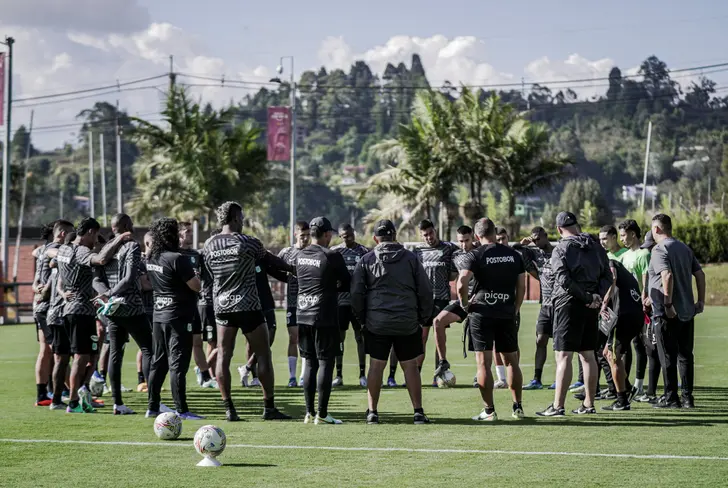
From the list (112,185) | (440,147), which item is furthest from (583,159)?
(440,147)

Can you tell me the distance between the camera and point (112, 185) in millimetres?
140375

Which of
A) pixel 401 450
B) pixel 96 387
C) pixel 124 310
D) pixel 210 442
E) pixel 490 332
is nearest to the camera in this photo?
pixel 210 442

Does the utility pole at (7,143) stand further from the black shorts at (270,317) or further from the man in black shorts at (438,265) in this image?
the man in black shorts at (438,265)

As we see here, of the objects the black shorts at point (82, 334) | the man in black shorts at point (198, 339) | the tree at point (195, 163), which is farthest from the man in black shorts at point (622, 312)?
the tree at point (195, 163)

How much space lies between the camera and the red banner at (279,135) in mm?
46938

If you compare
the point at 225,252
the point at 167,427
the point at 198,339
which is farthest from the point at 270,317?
the point at 167,427

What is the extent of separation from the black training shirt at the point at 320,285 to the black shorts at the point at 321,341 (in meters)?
0.06

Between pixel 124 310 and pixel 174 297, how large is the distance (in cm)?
76

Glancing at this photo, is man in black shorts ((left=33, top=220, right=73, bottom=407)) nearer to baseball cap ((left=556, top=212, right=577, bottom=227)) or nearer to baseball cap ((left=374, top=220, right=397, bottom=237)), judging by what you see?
baseball cap ((left=374, top=220, right=397, bottom=237))

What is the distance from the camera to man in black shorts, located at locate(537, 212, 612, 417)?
Result: 11445 millimetres

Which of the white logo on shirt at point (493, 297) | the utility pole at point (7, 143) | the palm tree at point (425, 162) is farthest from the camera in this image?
the palm tree at point (425, 162)

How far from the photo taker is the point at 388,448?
958 cm

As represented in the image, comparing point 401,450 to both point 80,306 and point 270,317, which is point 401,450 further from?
point 270,317

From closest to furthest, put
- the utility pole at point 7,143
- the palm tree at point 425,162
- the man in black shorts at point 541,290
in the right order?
1. the man in black shorts at point 541,290
2. the utility pole at point 7,143
3. the palm tree at point 425,162
